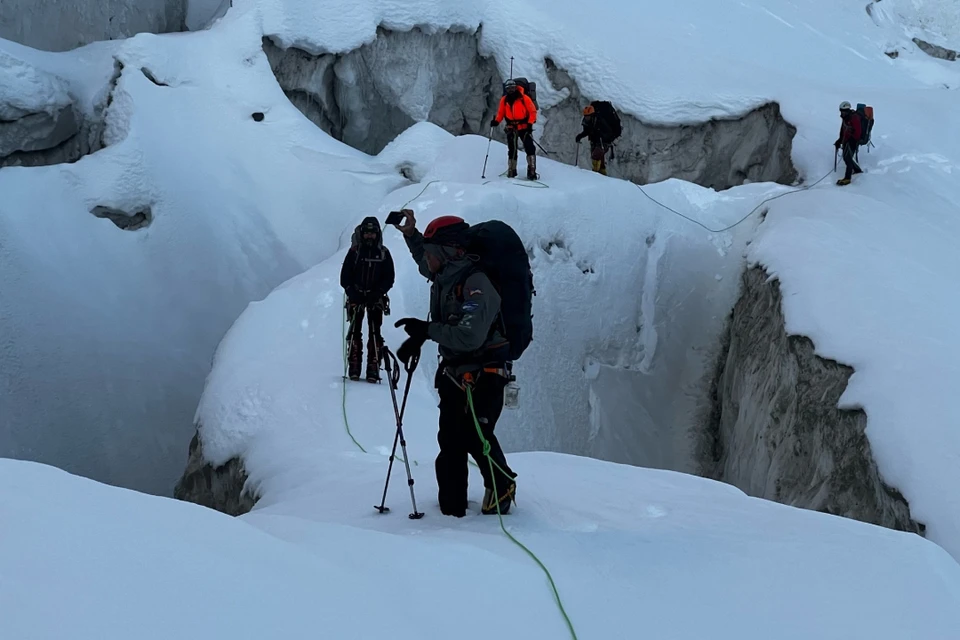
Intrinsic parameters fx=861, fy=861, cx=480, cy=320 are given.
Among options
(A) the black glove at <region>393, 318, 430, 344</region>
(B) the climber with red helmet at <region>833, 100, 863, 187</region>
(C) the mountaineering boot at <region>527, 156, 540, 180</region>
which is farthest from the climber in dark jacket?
(B) the climber with red helmet at <region>833, 100, 863, 187</region>

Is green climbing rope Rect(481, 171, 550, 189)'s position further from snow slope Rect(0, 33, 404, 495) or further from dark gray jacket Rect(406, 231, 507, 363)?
dark gray jacket Rect(406, 231, 507, 363)

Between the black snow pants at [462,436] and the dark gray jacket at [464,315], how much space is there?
162 millimetres

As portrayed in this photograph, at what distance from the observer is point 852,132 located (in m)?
17.0

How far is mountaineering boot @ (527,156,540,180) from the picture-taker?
14516 millimetres

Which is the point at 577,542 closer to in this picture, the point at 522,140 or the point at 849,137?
the point at 522,140

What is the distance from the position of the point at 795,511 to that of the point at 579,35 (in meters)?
18.9

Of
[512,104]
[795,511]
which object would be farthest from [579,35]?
[795,511]

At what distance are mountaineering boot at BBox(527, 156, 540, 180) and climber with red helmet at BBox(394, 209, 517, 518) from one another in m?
9.33

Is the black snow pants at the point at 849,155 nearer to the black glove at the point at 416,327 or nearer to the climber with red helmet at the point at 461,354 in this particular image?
the climber with red helmet at the point at 461,354

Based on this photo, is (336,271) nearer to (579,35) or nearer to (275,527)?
(275,527)

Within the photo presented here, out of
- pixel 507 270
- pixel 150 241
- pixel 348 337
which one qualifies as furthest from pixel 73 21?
→ pixel 507 270

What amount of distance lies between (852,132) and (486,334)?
1448 cm

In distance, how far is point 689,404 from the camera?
1538 centimetres

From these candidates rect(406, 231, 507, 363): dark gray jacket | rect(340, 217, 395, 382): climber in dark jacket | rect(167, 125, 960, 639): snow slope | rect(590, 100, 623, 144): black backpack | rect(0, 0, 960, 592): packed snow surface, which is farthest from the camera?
rect(590, 100, 623, 144): black backpack
